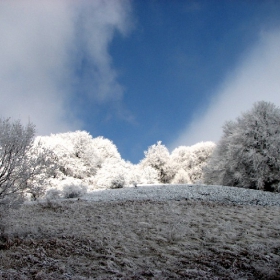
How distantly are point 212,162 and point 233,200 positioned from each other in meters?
8.51

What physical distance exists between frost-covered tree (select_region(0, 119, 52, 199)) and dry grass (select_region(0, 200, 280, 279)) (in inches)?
49.2

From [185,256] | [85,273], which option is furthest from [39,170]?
[185,256]

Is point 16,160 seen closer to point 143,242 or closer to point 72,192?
point 143,242

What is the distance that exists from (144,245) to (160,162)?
105 ft

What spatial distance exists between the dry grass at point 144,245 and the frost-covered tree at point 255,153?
7073mm

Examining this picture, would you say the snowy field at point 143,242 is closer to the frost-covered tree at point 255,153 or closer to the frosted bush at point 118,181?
the frost-covered tree at point 255,153

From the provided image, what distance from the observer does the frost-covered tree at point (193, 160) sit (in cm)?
3847

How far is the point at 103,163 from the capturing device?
31031mm

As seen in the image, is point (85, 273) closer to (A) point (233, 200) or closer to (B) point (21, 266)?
(B) point (21, 266)

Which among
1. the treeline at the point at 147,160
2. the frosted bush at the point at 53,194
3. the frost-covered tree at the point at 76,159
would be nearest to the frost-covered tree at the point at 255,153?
the treeline at the point at 147,160

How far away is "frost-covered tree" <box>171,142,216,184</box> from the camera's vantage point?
3847 cm

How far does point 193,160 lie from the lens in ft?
128

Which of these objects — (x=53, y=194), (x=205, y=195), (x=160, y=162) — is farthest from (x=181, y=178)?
(x=53, y=194)

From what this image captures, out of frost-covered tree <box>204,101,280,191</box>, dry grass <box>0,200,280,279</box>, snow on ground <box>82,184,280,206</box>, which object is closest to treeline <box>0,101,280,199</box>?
frost-covered tree <box>204,101,280,191</box>
